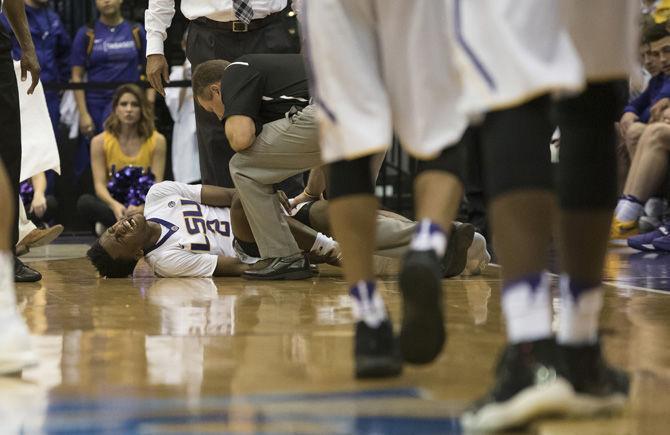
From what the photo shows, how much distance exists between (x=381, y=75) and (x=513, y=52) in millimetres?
634

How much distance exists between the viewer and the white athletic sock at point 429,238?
6.92 ft

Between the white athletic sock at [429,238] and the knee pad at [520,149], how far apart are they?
13.0 inches

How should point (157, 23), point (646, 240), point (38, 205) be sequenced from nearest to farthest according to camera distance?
point (157, 23) < point (646, 240) < point (38, 205)

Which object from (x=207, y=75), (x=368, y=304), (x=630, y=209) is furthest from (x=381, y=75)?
(x=630, y=209)

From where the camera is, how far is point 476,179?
23.1 feet

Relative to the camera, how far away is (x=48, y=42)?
846cm

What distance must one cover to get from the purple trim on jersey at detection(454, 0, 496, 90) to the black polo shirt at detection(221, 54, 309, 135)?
2.83 metres

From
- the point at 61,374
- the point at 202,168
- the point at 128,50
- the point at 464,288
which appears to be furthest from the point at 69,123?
the point at 61,374

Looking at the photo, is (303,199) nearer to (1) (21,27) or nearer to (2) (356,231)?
(1) (21,27)

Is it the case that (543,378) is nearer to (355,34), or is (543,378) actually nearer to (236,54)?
(355,34)

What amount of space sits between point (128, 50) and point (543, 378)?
7.04m

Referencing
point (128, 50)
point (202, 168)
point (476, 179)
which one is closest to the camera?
point (202, 168)

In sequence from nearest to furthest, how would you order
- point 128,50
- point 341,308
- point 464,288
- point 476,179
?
point 341,308, point 464,288, point 476,179, point 128,50

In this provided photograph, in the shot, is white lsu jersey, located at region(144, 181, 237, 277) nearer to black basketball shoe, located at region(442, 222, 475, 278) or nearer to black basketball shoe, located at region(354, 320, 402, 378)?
black basketball shoe, located at region(442, 222, 475, 278)
